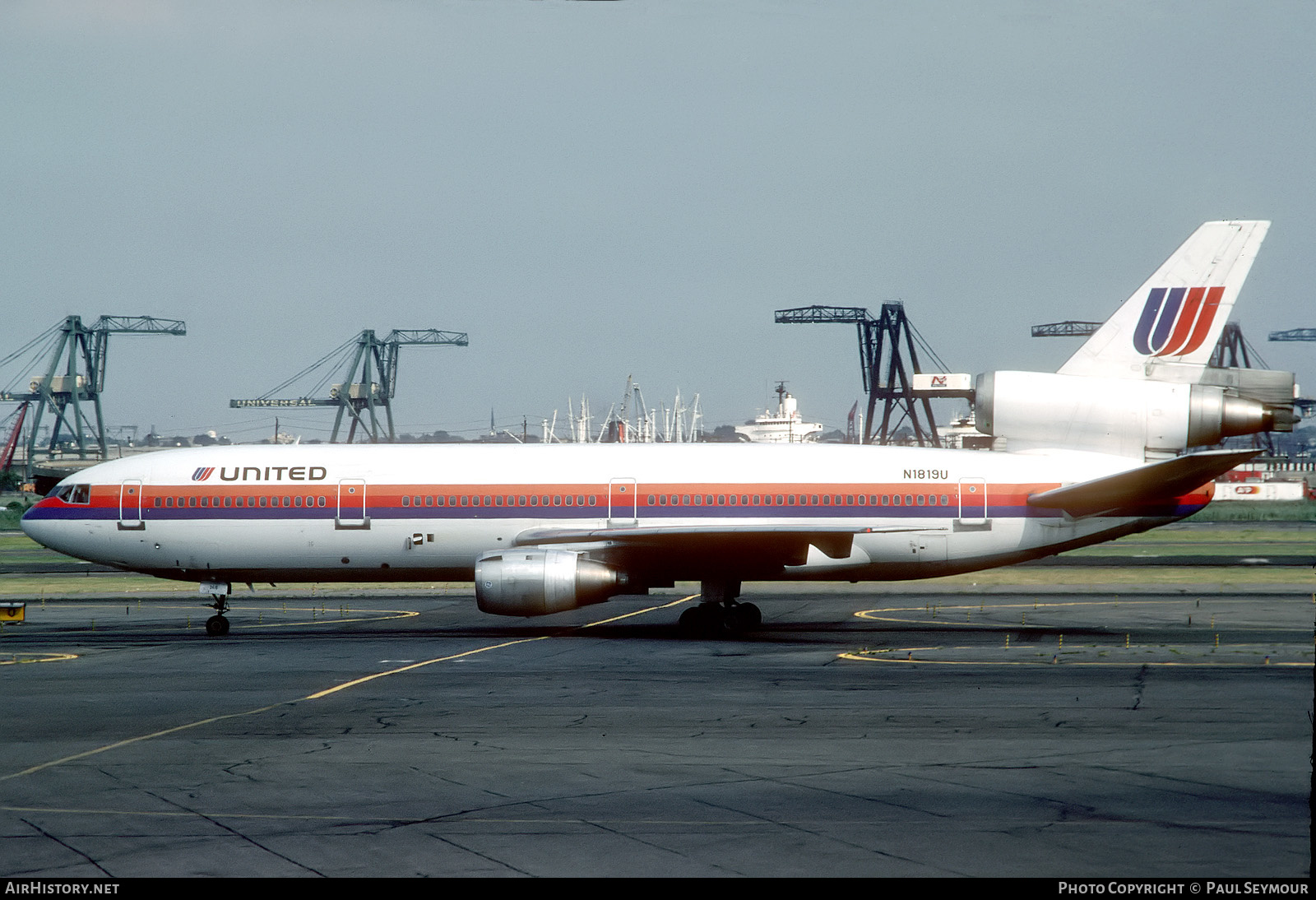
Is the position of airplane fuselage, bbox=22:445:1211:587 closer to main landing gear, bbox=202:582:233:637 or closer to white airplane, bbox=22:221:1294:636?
white airplane, bbox=22:221:1294:636

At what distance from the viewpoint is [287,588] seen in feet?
168

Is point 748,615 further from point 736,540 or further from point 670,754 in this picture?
point 670,754

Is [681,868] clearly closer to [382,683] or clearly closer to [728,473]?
[382,683]

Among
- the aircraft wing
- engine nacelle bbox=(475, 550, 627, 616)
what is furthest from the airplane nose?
the aircraft wing

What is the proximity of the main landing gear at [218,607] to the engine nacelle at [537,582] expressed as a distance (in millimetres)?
7764

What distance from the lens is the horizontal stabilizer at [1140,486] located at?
3038cm

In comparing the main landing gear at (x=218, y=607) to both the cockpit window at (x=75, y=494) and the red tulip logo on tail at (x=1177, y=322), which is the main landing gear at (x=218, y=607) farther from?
the red tulip logo on tail at (x=1177, y=322)

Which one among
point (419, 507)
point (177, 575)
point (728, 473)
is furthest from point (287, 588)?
point (728, 473)

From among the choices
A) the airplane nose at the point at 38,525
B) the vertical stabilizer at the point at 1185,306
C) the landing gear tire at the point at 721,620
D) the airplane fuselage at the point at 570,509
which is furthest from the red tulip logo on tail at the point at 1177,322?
the airplane nose at the point at 38,525

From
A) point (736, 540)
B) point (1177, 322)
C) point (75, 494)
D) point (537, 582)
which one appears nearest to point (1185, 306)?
point (1177, 322)

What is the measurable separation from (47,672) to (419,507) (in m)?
10.9

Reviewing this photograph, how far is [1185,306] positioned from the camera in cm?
3281

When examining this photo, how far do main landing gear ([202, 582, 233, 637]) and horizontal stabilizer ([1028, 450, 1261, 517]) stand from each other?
21785mm

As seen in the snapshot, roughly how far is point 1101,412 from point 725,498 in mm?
10142
